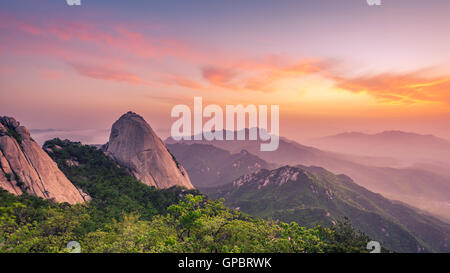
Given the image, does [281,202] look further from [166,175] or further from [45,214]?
[45,214]

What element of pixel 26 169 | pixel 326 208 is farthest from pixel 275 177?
pixel 26 169

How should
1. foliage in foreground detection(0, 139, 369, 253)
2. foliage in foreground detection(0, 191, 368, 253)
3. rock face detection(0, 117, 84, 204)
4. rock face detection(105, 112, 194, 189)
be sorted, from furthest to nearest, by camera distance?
rock face detection(105, 112, 194, 189) < rock face detection(0, 117, 84, 204) < foliage in foreground detection(0, 139, 369, 253) < foliage in foreground detection(0, 191, 368, 253)

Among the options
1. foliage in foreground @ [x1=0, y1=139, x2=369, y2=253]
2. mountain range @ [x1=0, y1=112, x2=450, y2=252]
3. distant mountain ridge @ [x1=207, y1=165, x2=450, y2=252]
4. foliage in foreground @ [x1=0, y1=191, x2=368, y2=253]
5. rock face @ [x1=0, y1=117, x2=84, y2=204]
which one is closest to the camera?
foliage in foreground @ [x1=0, y1=191, x2=368, y2=253]

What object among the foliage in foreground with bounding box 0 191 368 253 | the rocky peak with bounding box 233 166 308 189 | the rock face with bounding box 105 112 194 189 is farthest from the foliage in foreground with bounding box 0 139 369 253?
the rocky peak with bounding box 233 166 308 189

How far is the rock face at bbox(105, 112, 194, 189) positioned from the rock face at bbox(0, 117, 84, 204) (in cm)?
1976

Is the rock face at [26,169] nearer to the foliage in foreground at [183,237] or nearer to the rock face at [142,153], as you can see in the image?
the foliage in foreground at [183,237]

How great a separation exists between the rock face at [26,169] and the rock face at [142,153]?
1976 centimetres

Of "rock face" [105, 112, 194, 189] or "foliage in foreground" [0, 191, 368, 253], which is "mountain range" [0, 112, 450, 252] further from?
"foliage in foreground" [0, 191, 368, 253]

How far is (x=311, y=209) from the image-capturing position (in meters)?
93.8

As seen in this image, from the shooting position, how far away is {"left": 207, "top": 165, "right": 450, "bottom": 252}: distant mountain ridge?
92.4 m

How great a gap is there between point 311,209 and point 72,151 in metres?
94.4

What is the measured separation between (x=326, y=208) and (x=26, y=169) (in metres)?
123

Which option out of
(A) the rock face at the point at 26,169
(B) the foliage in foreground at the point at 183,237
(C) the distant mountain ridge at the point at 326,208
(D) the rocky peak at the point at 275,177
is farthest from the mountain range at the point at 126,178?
(B) the foliage in foreground at the point at 183,237

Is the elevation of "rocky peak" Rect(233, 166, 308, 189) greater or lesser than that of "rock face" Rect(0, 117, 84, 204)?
lesser
